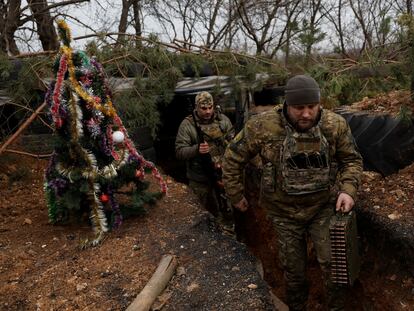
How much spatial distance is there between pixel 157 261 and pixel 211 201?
2.21 m

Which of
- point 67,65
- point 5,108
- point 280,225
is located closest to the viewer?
point 280,225

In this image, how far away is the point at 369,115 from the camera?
4.77 meters

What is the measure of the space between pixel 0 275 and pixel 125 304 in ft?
4.04

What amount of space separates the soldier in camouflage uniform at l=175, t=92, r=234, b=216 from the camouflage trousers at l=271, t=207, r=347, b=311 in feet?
6.50

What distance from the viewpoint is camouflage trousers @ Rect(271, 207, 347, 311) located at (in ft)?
10.3

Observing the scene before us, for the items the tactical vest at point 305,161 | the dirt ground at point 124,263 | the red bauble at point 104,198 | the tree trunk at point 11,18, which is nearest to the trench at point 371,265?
the tactical vest at point 305,161

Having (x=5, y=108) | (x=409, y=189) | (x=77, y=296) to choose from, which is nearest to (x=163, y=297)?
(x=77, y=296)

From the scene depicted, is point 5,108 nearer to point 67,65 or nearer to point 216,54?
point 67,65

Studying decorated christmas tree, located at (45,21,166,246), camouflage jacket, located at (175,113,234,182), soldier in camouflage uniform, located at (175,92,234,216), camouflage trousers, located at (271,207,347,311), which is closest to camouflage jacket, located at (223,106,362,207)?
camouflage trousers, located at (271,207,347,311)

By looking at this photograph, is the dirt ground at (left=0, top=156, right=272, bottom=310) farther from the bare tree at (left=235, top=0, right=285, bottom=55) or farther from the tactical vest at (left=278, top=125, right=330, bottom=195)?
the bare tree at (left=235, top=0, right=285, bottom=55)

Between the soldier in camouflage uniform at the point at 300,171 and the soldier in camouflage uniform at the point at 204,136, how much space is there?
183 centimetres

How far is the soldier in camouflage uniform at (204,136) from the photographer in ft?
16.6

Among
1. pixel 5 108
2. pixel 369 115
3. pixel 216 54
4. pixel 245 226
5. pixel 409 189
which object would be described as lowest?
pixel 245 226

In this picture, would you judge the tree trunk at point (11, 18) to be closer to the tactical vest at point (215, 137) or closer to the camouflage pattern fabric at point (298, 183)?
the tactical vest at point (215, 137)
